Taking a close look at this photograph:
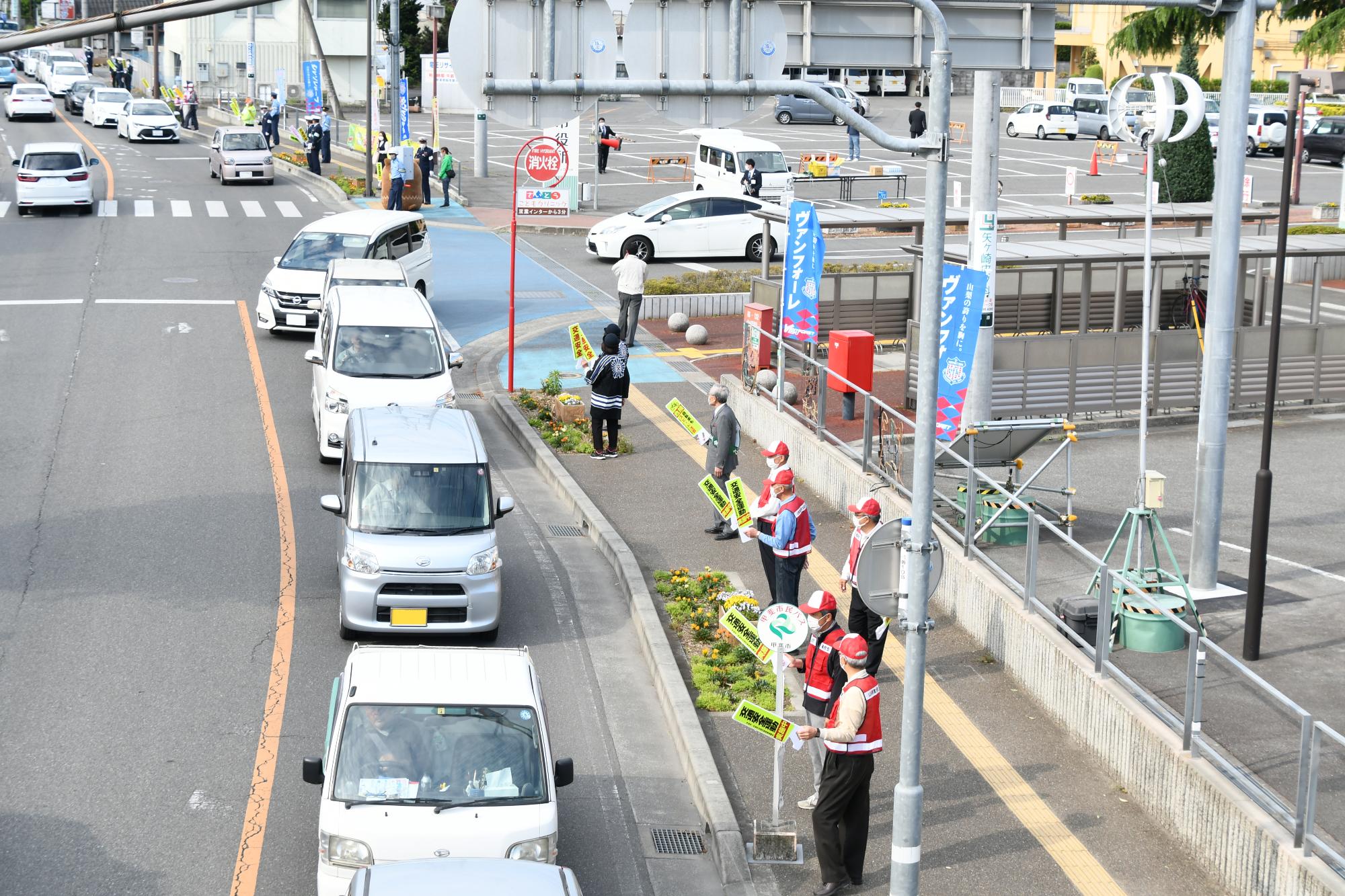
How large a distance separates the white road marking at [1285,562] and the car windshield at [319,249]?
15337 mm

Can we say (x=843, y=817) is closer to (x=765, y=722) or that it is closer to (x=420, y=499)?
(x=765, y=722)

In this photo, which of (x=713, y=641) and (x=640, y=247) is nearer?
(x=713, y=641)

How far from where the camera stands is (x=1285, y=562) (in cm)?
1516

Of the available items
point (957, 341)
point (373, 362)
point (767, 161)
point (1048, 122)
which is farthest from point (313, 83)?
point (957, 341)

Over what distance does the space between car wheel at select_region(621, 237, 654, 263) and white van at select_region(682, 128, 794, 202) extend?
24.3 feet

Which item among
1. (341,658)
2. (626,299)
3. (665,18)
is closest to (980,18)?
(665,18)

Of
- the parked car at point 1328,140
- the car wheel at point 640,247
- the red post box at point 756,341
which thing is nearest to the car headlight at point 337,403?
the red post box at point 756,341

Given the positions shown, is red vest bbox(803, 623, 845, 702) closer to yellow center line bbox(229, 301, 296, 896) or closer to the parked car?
yellow center line bbox(229, 301, 296, 896)

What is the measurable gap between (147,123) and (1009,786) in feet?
171

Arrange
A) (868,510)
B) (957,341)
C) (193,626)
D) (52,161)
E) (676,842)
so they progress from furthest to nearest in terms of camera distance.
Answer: (52,161) < (957,341) < (193,626) < (868,510) < (676,842)

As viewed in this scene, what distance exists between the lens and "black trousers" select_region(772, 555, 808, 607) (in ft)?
44.0

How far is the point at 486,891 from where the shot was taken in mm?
7625

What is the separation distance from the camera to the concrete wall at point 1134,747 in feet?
29.9

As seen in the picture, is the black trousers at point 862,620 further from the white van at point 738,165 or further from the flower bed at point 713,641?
the white van at point 738,165
